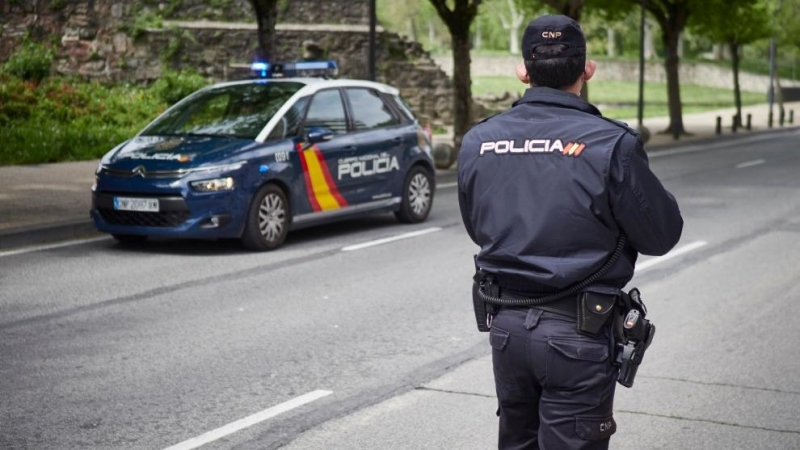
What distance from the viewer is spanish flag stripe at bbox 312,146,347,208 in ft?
41.4

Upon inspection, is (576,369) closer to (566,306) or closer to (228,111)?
(566,306)

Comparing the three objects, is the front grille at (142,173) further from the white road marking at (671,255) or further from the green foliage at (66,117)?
the green foliage at (66,117)

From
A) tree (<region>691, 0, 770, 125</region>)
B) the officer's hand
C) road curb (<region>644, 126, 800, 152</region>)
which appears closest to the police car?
the officer's hand

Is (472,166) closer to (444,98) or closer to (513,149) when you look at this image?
(513,149)

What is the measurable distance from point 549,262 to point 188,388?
3.66 m

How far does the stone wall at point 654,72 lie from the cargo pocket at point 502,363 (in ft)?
223

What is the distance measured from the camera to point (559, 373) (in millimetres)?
3504

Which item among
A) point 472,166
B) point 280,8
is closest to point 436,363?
point 472,166

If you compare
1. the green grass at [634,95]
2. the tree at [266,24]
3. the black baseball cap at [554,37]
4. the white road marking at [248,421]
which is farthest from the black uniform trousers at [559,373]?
the green grass at [634,95]

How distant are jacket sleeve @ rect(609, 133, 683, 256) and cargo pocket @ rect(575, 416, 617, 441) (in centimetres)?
54

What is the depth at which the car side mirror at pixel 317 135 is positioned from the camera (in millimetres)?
12438

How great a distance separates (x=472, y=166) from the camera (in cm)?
374

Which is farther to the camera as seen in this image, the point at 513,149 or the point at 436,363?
the point at 436,363

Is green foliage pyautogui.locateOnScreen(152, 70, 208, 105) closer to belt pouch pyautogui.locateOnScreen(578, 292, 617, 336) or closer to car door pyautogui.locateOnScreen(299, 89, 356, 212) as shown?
car door pyautogui.locateOnScreen(299, 89, 356, 212)
